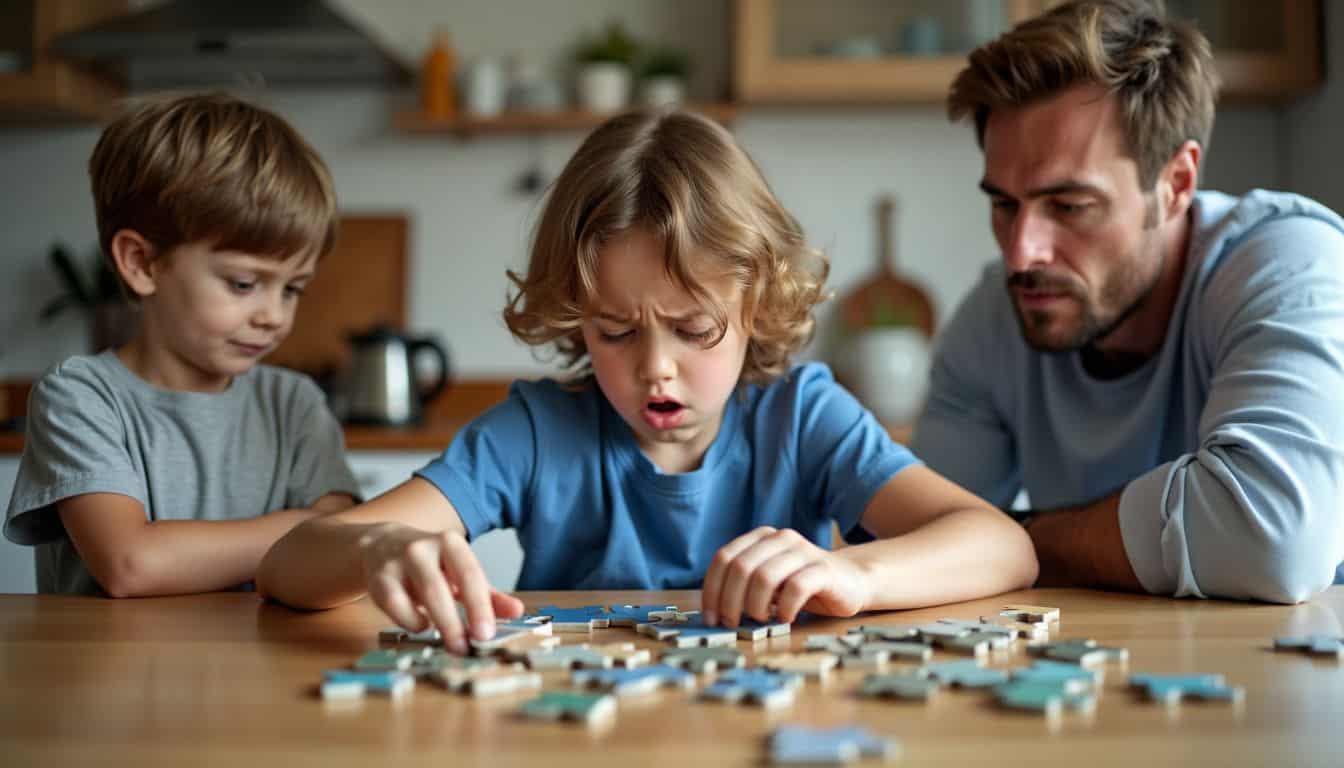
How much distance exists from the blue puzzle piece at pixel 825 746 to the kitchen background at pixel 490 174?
3.00 m

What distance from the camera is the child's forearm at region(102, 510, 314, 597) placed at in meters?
1.26

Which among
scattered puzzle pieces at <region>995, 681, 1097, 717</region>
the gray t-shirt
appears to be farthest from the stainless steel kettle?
scattered puzzle pieces at <region>995, 681, 1097, 717</region>

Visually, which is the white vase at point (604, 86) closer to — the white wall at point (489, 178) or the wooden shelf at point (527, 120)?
the wooden shelf at point (527, 120)

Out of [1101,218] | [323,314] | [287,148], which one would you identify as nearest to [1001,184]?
[1101,218]

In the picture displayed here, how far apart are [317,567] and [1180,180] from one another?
1310mm

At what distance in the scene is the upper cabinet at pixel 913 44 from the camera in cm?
322

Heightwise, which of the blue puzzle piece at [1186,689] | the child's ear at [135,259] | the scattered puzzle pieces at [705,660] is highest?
the child's ear at [135,259]

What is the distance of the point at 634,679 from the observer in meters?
0.79

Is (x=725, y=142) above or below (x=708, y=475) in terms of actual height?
above

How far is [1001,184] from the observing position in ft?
5.60

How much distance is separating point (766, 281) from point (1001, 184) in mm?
536

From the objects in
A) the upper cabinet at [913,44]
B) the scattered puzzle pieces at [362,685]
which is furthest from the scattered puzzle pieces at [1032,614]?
the upper cabinet at [913,44]

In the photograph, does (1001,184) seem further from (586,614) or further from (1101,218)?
(586,614)

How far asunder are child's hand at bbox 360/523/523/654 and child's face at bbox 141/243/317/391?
2.03ft
